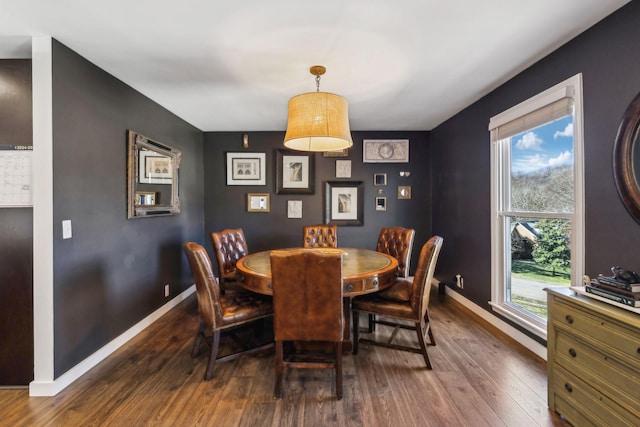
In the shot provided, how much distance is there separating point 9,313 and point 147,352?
98 cm

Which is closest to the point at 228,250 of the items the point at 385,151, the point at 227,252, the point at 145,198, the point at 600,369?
the point at 227,252

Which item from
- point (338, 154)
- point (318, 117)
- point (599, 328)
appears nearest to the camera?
point (599, 328)

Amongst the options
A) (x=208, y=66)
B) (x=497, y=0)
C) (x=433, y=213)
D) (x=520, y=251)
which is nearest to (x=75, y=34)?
(x=208, y=66)

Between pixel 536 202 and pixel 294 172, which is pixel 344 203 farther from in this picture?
pixel 536 202

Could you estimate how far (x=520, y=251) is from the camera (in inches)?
108

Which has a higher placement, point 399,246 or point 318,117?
point 318,117

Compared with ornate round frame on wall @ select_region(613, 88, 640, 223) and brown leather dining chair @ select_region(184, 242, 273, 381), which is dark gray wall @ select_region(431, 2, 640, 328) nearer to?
ornate round frame on wall @ select_region(613, 88, 640, 223)

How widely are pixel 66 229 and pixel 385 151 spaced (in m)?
3.96

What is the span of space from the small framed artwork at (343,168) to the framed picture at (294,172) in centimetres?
40

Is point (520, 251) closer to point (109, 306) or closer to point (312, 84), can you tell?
point (312, 84)

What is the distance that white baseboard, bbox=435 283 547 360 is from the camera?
2359 millimetres

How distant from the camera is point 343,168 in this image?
15.0ft

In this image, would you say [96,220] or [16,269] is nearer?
[16,269]

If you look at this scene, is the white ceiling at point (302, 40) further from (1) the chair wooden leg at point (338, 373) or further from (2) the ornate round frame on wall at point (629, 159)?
(1) the chair wooden leg at point (338, 373)
